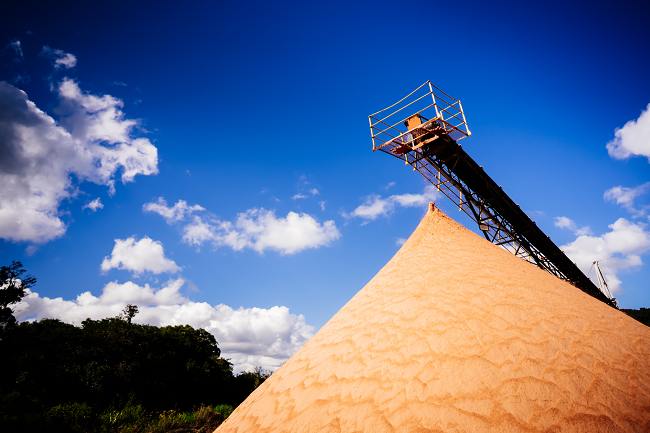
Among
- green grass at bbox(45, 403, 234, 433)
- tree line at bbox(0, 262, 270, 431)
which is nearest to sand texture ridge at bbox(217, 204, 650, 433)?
green grass at bbox(45, 403, 234, 433)

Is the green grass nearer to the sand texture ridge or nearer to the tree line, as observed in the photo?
the tree line

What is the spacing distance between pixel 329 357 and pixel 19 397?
15961 millimetres

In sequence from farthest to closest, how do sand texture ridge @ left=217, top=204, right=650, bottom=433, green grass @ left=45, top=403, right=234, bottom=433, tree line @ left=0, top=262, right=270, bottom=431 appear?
tree line @ left=0, top=262, right=270, bottom=431
green grass @ left=45, top=403, right=234, bottom=433
sand texture ridge @ left=217, top=204, right=650, bottom=433

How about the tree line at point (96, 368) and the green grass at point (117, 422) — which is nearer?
the green grass at point (117, 422)

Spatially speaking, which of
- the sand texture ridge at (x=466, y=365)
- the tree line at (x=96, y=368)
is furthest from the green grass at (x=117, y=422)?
the sand texture ridge at (x=466, y=365)

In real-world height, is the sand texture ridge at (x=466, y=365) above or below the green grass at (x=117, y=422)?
above

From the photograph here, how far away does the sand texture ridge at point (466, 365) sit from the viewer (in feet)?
4.64

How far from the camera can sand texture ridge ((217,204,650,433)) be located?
55.7 inches

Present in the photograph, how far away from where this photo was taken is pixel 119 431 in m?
9.35

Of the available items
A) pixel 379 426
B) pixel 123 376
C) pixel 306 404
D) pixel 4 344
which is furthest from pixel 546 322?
pixel 4 344

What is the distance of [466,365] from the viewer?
1.67 m

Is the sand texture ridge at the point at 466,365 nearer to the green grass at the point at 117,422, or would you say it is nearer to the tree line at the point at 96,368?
the green grass at the point at 117,422

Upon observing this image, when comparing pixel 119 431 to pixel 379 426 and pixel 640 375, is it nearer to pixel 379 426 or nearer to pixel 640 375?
pixel 379 426

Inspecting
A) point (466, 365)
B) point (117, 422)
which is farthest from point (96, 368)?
point (466, 365)
